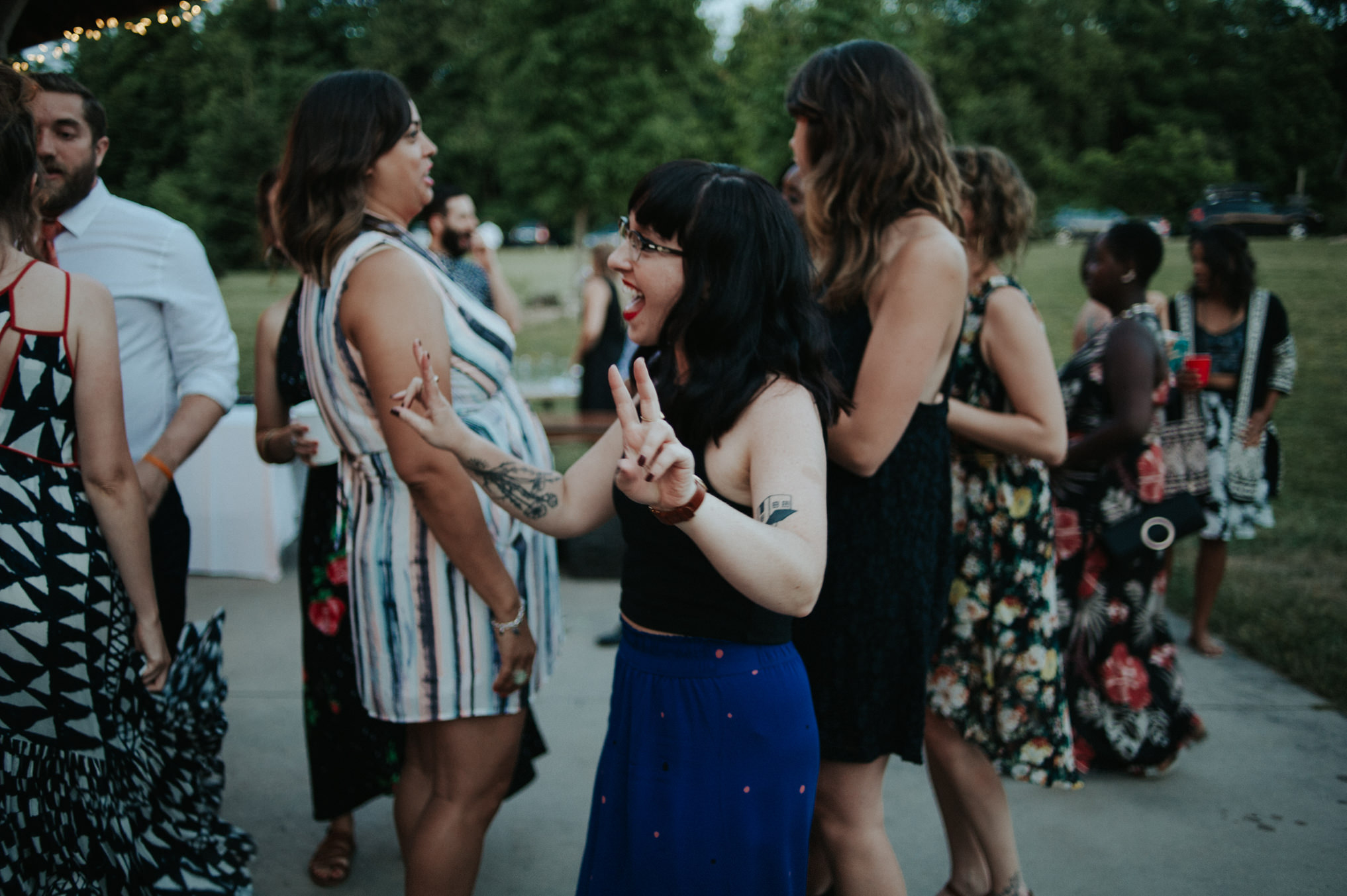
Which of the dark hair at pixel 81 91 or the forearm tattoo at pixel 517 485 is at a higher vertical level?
the dark hair at pixel 81 91

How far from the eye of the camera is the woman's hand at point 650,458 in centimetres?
117

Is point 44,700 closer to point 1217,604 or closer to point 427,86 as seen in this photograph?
point 1217,604

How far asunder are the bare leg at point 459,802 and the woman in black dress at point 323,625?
0.47m

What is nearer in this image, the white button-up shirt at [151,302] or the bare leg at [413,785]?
the bare leg at [413,785]

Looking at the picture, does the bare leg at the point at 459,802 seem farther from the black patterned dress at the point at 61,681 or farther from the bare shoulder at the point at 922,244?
the bare shoulder at the point at 922,244

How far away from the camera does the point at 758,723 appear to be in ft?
4.89

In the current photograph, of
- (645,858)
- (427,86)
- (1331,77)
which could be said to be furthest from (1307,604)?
(427,86)

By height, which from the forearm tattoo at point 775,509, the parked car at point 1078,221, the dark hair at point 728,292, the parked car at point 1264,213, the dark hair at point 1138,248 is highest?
the parked car at point 1078,221

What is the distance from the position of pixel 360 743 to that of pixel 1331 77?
702cm

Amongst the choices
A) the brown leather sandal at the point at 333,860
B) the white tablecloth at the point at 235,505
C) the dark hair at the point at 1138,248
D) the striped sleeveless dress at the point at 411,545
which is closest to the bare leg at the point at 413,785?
the striped sleeveless dress at the point at 411,545

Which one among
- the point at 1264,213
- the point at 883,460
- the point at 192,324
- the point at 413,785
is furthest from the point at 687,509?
the point at 1264,213

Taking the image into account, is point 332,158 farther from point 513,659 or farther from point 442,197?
point 442,197

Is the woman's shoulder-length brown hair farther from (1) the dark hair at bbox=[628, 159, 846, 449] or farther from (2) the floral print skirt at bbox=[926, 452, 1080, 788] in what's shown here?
(2) the floral print skirt at bbox=[926, 452, 1080, 788]

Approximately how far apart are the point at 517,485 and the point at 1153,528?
235 centimetres
